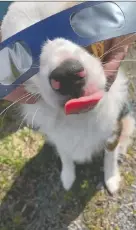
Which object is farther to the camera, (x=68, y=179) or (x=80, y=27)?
(x=68, y=179)

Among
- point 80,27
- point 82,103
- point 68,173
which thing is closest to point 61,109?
point 82,103

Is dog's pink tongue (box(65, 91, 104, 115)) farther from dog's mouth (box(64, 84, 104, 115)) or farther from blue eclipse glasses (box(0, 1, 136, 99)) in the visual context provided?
blue eclipse glasses (box(0, 1, 136, 99))

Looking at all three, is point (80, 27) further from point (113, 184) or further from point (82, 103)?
point (113, 184)

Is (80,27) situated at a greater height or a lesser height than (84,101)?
greater

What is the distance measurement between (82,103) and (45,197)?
3.08 feet

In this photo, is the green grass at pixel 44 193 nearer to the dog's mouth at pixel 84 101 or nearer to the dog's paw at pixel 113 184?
the dog's paw at pixel 113 184

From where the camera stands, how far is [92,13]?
3.55 feet

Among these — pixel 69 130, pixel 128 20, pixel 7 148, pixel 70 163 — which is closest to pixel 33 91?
pixel 69 130

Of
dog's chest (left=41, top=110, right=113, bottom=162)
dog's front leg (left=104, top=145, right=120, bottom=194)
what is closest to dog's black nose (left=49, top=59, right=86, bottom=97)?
dog's chest (left=41, top=110, right=113, bottom=162)

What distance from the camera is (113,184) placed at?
190 cm

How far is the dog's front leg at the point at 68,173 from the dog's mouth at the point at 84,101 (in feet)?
2.54

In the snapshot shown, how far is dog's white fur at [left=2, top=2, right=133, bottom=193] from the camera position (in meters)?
1.12

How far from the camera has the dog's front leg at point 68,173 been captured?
6.35 feet

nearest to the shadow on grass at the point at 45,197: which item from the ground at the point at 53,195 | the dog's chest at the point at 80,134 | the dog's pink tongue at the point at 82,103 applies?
the ground at the point at 53,195
